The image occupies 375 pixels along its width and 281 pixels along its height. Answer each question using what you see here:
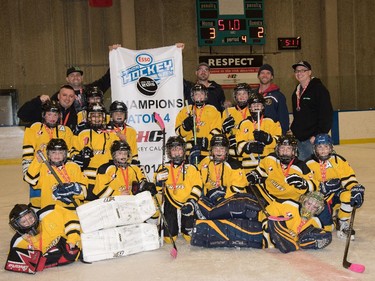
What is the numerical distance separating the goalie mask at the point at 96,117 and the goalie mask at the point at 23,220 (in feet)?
4.19

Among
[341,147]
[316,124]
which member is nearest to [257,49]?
[341,147]

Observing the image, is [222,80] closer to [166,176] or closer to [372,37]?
[372,37]

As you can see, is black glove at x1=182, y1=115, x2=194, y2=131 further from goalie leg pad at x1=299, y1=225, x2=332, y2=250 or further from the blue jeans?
goalie leg pad at x1=299, y1=225, x2=332, y2=250

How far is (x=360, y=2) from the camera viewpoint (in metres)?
14.7

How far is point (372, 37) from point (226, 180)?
39.1 feet

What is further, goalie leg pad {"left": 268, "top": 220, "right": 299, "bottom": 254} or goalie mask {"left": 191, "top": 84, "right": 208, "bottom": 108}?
goalie mask {"left": 191, "top": 84, "right": 208, "bottom": 108}

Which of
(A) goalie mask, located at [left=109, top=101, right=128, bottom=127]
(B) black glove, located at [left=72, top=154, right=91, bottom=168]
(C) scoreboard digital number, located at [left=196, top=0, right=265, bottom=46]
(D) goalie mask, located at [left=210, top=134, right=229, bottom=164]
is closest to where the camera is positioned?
(D) goalie mask, located at [left=210, top=134, right=229, bottom=164]

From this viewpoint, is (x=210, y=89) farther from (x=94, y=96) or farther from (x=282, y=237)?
(x=282, y=237)

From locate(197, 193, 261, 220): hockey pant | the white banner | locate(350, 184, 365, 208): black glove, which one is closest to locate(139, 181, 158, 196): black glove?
locate(197, 193, 261, 220): hockey pant

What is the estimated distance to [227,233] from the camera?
3949 mm

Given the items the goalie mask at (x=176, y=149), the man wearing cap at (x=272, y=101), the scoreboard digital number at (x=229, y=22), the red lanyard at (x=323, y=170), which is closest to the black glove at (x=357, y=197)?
the red lanyard at (x=323, y=170)

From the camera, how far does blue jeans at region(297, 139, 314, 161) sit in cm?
488

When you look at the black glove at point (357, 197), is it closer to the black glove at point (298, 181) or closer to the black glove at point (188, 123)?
the black glove at point (298, 181)

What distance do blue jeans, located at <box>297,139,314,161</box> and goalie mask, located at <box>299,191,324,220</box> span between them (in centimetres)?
106
